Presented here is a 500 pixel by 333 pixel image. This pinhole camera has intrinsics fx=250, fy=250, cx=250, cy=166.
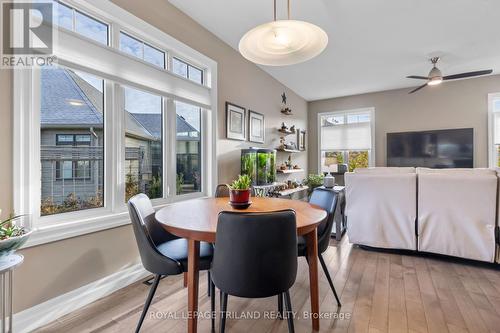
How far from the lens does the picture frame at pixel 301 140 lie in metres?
6.16

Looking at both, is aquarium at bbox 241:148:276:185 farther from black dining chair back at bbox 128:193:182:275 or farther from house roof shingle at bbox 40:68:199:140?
black dining chair back at bbox 128:193:182:275

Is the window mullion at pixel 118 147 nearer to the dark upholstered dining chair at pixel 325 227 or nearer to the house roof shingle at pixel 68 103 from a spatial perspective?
the house roof shingle at pixel 68 103

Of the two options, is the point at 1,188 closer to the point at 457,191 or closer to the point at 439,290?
the point at 439,290

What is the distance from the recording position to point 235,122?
371 centimetres

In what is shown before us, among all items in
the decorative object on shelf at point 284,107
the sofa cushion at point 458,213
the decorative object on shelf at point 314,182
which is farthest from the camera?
the decorative object on shelf at point 314,182

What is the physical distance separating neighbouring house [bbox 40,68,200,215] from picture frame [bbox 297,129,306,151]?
412 cm

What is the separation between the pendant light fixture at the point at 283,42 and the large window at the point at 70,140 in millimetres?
1380

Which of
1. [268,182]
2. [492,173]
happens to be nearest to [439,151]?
[492,173]

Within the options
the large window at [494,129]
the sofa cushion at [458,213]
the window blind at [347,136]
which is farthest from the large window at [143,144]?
the large window at [494,129]

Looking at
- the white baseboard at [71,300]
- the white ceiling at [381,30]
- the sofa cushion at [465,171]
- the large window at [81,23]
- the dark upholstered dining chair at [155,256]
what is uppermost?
the white ceiling at [381,30]

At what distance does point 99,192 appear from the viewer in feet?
7.25

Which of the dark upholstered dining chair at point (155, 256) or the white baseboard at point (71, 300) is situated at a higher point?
the dark upholstered dining chair at point (155, 256)

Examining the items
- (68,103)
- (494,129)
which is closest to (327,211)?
(68,103)

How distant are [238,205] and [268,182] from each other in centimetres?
208
